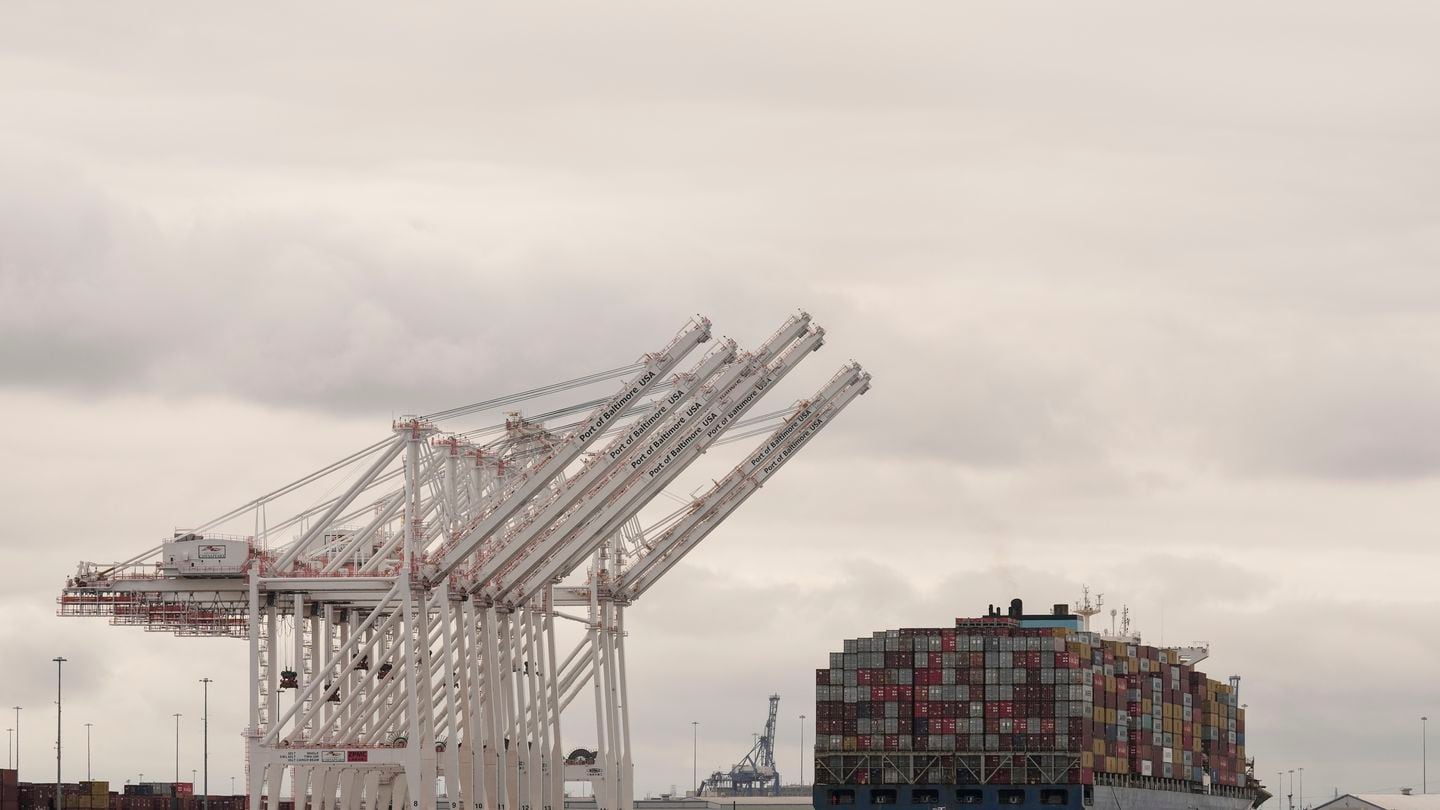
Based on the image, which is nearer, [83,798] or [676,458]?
[676,458]

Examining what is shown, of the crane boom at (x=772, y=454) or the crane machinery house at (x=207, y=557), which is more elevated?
the crane boom at (x=772, y=454)

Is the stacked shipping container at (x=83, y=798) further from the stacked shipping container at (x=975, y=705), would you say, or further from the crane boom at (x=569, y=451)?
the crane boom at (x=569, y=451)

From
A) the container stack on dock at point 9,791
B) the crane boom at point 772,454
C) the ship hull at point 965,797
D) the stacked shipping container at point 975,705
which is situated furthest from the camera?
the container stack on dock at point 9,791

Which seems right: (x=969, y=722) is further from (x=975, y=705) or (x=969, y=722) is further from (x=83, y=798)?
(x=83, y=798)

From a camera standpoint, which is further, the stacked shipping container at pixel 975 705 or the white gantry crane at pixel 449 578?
the stacked shipping container at pixel 975 705

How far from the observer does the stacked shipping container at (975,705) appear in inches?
4360

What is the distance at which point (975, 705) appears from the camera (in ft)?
365

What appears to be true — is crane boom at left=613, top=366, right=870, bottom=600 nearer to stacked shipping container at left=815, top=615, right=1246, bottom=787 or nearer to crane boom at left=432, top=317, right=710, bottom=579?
crane boom at left=432, top=317, right=710, bottom=579

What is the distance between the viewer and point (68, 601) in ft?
244

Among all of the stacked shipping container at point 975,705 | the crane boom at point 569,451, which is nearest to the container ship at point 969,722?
the stacked shipping container at point 975,705

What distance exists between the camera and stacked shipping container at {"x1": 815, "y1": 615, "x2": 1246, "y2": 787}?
363 ft

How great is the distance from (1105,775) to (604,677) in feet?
97.9

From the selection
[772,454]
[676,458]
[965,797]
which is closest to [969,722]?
[965,797]

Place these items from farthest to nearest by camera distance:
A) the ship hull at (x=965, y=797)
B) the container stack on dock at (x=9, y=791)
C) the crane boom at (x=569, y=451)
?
the container stack on dock at (x=9, y=791) < the ship hull at (x=965, y=797) < the crane boom at (x=569, y=451)
